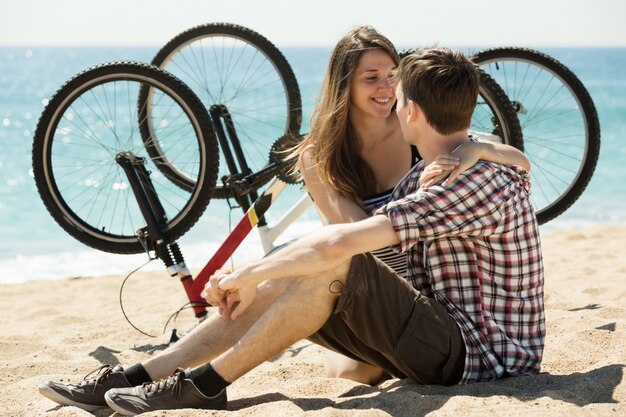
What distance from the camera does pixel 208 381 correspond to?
2.61m

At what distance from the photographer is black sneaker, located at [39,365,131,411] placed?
2.76 metres

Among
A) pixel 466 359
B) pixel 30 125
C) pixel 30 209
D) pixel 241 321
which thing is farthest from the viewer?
pixel 30 125

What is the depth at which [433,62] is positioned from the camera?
2594mm

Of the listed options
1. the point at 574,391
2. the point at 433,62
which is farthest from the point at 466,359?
the point at 433,62

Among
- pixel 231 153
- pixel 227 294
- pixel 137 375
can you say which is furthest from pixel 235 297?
pixel 231 153

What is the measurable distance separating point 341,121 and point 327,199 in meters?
0.30

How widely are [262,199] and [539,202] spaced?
24.0ft

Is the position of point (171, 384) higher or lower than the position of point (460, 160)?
lower

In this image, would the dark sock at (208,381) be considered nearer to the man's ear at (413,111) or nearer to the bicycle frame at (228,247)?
the man's ear at (413,111)

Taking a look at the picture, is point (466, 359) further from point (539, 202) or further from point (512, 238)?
point (539, 202)

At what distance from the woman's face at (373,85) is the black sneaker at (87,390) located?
126 cm

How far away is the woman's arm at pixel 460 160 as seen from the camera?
2480 millimetres

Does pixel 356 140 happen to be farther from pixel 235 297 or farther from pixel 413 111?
pixel 235 297

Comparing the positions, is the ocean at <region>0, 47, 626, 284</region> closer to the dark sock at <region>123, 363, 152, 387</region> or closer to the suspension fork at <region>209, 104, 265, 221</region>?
the suspension fork at <region>209, 104, 265, 221</region>
